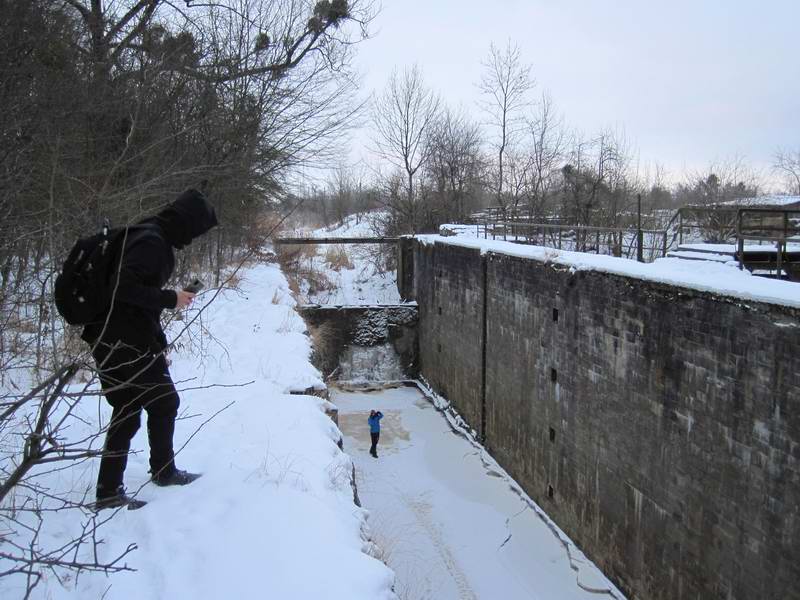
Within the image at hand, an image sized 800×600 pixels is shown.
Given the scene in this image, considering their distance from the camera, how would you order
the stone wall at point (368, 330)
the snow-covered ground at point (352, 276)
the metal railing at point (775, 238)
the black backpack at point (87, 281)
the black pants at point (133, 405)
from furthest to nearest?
the snow-covered ground at point (352, 276), the stone wall at point (368, 330), the metal railing at point (775, 238), the black pants at point (133, 405), the black backpack at point (87, 281)

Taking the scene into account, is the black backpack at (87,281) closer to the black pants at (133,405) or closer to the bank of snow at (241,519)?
the black pants at (133,405)

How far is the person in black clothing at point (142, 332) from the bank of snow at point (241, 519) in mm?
172

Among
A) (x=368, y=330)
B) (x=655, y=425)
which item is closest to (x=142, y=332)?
(x=655, y=425)

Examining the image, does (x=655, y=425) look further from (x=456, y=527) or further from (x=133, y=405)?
(x=133, y=405)

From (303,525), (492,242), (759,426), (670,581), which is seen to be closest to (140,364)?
(303,525)

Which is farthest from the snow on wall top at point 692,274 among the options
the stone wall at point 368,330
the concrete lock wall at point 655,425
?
the stone wall at point 368,330

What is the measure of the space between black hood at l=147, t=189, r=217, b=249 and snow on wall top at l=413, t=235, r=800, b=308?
15.4 feet

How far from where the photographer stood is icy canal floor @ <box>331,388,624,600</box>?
26.7 ft

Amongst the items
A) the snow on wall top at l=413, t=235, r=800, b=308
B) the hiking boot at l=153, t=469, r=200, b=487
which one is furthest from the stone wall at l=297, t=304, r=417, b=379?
the hiking boot at l=153, t=469, r=200, b=487

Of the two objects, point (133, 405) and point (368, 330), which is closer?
point (133, 405)

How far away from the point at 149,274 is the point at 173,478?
1.28m

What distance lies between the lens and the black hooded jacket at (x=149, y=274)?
132 inches

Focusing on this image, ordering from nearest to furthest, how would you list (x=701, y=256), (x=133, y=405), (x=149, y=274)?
(x=149, y=274)
(x=133, y=405)
(x=701, y=256)

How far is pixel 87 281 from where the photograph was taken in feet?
10.7
